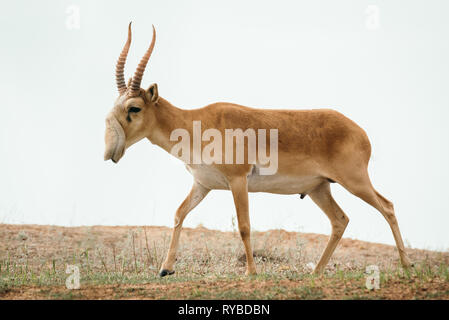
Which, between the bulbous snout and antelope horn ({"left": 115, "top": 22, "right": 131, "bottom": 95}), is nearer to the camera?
the bulbous snout

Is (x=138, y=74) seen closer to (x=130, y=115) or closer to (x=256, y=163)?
(x=130, y=115)

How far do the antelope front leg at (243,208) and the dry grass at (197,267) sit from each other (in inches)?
13.5

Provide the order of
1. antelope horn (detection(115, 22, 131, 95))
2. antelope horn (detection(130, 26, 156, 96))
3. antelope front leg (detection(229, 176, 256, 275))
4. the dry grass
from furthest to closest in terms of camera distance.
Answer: antelope horn (detection(115, 22, 131, 95)) → antelope horn (detection(130, 26, 156, 96)) → antelope front leg (detection(229, 176, 256, 275)) → the dry grass

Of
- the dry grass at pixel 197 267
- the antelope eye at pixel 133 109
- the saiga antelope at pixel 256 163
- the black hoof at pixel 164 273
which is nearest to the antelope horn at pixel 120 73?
the saiga antelope at pixel 256 163

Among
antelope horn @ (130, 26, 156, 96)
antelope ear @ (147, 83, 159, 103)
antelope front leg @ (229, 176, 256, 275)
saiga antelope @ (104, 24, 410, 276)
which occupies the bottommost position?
antelope front leg @ (229, 176, 256, 275)

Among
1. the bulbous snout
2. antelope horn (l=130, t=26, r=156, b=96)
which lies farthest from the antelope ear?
the bulbous snout

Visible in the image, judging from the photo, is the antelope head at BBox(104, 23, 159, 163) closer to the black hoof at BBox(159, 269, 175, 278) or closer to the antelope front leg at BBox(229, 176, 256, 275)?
the antelope front leg at BBox(229, 176, 256, 275)

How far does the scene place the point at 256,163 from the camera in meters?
7.97

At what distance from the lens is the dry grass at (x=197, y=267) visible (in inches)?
240

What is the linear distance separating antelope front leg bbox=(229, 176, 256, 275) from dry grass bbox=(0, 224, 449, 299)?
1.13 ft

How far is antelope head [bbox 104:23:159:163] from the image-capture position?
306 inches
